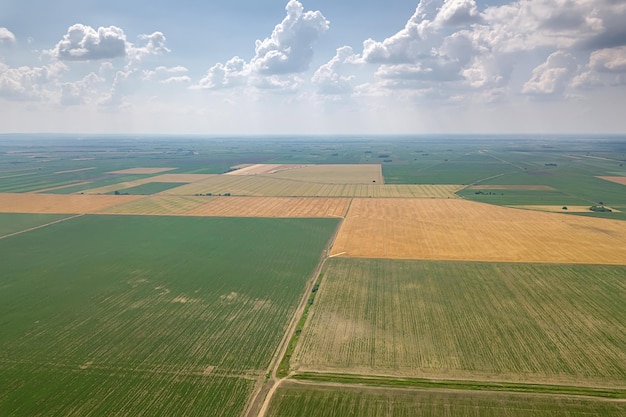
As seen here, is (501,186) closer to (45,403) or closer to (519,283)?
(519,283)

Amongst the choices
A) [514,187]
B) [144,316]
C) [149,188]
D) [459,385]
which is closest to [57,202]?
[149,188]

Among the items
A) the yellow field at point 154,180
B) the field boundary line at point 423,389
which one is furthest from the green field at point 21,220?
the field boundary line at point 423,389

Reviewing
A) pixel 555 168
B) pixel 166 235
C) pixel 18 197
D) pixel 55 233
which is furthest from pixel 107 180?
pixel 555 168

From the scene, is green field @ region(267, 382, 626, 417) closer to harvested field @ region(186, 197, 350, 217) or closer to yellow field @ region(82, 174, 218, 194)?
harvested field @ region(186, 197, 350, 217)

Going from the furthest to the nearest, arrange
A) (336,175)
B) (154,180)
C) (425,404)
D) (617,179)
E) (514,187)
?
1. (336,175)
2. (154,180)
3. (617,179)
4. (514,187)
5. (425,404)

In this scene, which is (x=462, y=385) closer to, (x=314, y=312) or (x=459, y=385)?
(x=459, y=385)

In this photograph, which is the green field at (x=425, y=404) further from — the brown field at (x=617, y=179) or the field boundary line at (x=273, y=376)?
the brown field at (x=617, y=179)
